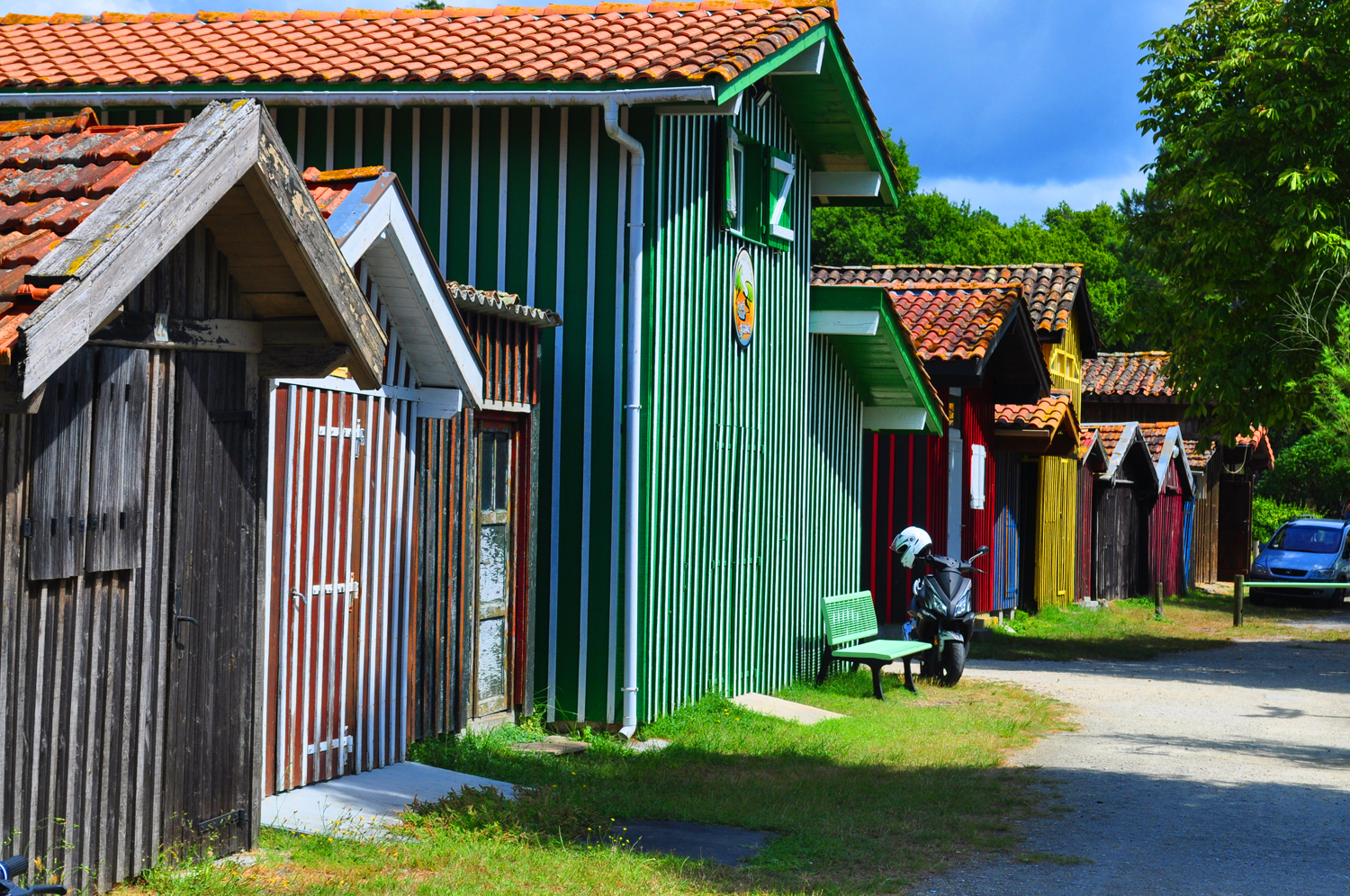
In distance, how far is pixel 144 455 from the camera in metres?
5.86

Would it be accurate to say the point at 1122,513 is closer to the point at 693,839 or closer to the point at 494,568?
the point at 494,568

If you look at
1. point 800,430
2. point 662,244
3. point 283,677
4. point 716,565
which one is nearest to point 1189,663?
point 800,430

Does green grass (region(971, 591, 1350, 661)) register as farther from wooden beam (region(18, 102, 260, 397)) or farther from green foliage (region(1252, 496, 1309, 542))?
wooden beam (region(18, 102, 260, 397))

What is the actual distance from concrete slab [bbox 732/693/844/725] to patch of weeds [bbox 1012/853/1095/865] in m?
4.06

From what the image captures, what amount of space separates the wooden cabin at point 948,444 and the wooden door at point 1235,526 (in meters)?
18.3

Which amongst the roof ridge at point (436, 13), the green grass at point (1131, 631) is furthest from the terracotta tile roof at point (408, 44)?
the green grass at point (1131, 631)

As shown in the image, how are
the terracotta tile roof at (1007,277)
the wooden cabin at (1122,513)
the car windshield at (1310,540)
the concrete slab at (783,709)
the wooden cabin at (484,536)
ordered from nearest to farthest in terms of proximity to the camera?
the wooden cabin at (484,536)
the concrete slab at (783,709)
the terracotta tile roof at (1007,277)
the wooden cabin at (1122,513)
the car windshield at (1310,540)

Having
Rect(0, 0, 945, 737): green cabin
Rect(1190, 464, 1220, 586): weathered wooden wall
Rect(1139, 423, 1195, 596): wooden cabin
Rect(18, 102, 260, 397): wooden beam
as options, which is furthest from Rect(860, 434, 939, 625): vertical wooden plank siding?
Rect(1190, 464, 1220, 586): weathered wooden wall

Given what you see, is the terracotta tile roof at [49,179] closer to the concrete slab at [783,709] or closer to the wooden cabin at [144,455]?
the wooden cabin at [144,455]

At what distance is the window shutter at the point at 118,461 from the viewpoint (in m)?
5.60

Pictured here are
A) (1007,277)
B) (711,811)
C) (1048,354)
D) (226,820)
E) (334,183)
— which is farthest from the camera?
(1048,354)

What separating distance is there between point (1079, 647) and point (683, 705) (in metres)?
10.1

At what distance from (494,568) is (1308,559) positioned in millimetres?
22737

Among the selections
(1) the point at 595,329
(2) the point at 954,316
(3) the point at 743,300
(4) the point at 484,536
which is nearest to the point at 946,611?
(3) the point at 743,300
